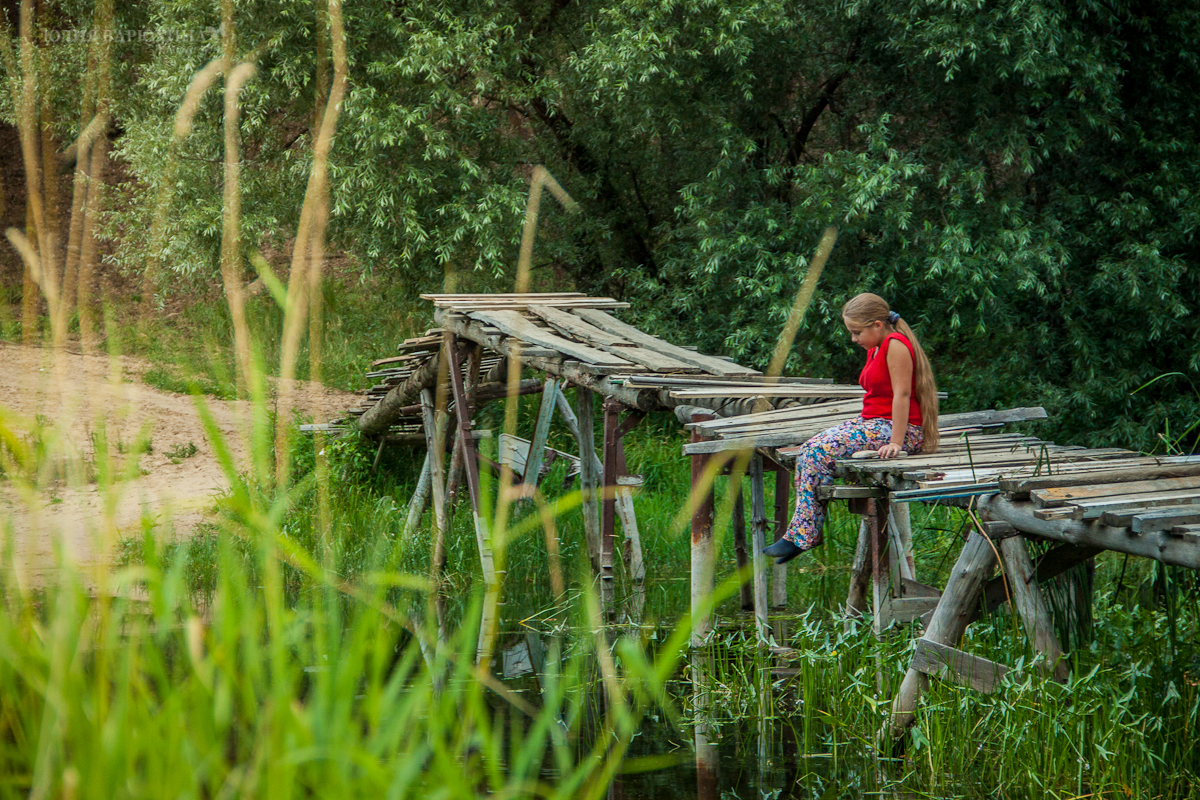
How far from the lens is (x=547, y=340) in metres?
8.06

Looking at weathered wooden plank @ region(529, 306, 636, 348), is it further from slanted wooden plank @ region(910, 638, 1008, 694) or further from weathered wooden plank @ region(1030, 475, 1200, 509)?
weathered wooden plank @ region(1030, 475, 1200, 509)

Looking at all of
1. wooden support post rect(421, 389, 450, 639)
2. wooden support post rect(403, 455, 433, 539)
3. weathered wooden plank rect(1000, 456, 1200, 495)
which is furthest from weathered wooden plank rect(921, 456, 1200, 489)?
wooden support post rect(403, 455, 433, 539)

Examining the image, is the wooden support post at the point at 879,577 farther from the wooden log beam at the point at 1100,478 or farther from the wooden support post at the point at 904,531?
the wooden log beam at the point at 1100,478

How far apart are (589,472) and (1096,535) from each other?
5.92m

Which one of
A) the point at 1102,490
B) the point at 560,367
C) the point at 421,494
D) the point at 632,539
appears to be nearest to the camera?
the point at 1102,490

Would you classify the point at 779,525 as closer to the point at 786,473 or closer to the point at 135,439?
the point at 786,473

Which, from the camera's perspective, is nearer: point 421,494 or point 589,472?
point 589,472

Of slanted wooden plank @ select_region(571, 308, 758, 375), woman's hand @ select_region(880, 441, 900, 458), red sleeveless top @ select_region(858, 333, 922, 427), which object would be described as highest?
slanted wooden plank @ select_region(571, 308, 758, 375)

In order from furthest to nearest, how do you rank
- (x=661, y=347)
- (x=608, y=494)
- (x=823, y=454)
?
(x=661, y=347) < (x=608, y=494) < (x=823, y=454)

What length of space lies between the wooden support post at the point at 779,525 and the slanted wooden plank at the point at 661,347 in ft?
2.41

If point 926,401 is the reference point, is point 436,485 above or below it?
below

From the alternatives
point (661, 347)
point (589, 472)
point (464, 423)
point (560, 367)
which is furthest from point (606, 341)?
point (464, 423)

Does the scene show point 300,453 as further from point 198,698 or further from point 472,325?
point 198,698

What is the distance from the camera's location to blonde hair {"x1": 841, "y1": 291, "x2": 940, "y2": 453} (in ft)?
17.8
